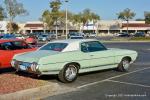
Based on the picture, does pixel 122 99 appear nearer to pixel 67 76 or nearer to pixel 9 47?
pixel 67 76

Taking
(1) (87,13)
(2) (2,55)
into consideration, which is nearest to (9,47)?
(2) (2,55)

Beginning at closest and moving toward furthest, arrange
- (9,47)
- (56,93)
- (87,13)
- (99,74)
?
1. (56,93)
2. (99,74)
3. (9,47)
4. (87,13)

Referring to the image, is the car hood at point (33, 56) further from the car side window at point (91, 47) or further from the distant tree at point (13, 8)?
the distant tree at point (13, 8)

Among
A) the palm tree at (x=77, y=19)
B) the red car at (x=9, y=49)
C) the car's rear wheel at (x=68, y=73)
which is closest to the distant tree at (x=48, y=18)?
the palm tree at (x=77, y=19)

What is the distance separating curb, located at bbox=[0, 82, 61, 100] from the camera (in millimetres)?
8398

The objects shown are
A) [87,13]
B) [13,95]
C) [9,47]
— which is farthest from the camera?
[87,13]

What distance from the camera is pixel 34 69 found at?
401 inches

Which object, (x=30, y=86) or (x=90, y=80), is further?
(x=90, y=80)

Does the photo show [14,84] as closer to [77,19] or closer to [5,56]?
[5,56]

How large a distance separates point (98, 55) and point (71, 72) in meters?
1.39

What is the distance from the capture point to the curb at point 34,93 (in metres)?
8.40

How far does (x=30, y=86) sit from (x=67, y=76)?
1.84 m

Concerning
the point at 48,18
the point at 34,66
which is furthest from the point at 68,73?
the point at 48,18

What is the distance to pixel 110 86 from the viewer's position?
10242 mm
